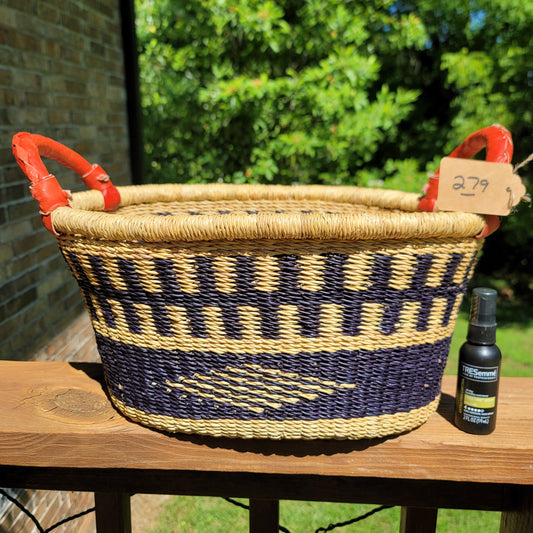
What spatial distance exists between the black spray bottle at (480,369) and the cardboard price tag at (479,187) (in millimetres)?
133

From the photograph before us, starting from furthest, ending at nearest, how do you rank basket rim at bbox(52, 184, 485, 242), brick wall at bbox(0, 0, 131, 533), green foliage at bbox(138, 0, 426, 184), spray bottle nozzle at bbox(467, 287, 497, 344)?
Result: green foliage at bbox(138, 0, 426, 184) < brick wall at bbox(0, 0, 131, 533) < spray bottle nozzle at bbox(467, 287, 497, 344) < basket rim at bbox(52, 184, 485, 242)

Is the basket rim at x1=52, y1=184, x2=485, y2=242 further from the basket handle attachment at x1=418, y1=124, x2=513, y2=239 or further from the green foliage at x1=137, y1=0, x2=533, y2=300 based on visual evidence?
the green foliage at x1=137, y1=0, x2=533, y2=300

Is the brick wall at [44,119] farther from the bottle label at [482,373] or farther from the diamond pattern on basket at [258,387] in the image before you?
the bottle label at [482,373]

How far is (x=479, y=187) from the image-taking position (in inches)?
30.6

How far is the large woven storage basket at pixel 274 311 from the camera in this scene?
0.72 m

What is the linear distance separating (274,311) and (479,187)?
1.12ft

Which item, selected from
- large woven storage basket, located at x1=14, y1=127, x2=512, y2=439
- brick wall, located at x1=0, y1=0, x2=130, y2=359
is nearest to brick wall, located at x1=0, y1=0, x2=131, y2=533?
brick wall, located at x1=0, y1=0, x2=130, y2=359

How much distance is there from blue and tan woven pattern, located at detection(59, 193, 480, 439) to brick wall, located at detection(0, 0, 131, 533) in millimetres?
989


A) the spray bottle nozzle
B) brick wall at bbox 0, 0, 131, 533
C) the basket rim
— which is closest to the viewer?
the basket rim

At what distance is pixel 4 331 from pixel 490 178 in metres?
1.44

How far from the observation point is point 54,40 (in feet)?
6.85

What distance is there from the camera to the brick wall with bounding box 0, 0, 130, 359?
1692 mm

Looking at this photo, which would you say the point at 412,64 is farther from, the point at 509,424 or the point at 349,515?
the point at 509,424

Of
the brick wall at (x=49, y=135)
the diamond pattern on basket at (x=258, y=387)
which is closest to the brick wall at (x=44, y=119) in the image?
the brick wall at (x=49, y=135)
